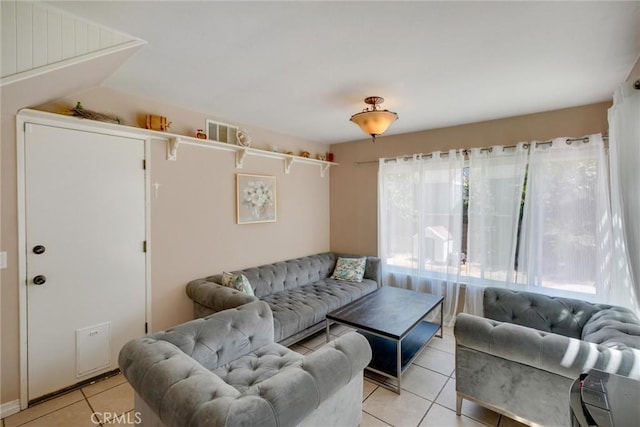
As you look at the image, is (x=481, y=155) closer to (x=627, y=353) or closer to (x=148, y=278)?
(x=627, y=353)

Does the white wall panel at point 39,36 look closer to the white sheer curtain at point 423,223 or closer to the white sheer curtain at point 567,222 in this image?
the white sheer curtain at point 423,223

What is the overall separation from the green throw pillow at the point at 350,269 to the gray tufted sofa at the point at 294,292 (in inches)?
3.9

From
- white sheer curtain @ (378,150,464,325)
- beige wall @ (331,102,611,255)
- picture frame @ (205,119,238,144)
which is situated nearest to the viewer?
beige wall @ (331,102,611,255)

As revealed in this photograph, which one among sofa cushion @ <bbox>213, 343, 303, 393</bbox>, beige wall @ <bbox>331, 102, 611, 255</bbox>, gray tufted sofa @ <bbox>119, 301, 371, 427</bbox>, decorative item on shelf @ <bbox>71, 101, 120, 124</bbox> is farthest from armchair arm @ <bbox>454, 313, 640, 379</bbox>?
→ decorative item on shelf @ <bbox>71, 101, 120, 124</bbox>

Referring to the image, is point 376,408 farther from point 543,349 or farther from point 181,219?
point 181,219

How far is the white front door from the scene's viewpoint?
2.06 metres

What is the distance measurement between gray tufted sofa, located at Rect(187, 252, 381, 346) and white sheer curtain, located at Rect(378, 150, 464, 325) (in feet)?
1.23

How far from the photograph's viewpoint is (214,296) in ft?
8.16

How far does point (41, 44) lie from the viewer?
1.49 metres

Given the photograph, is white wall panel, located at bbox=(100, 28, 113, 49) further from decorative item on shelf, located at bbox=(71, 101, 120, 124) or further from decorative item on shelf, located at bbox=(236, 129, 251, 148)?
decorative item on shelf, located at bbox=(236, 129, 251, 148)

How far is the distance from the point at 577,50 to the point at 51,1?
3.07m

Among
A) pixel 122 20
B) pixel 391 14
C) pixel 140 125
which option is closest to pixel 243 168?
pixel 140 125

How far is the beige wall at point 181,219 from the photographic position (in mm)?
1953

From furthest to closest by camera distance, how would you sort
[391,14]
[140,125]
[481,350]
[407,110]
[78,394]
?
[407,110] < [140,125] < [78,394] < [481,350] < [391,14]
